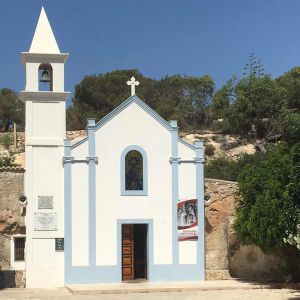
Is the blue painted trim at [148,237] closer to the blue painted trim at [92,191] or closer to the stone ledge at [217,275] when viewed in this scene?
the blue painted trim at [92,191]

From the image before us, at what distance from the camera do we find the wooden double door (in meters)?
23.8

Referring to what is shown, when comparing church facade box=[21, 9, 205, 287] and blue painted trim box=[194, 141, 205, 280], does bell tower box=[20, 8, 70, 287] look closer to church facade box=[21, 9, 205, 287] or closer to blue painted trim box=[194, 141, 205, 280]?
church facade box=[21, 9, 205, 287]

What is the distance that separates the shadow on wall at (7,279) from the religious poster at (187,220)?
5.87m

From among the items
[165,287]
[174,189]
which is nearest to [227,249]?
[174,189]

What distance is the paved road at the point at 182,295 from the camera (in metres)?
18.8

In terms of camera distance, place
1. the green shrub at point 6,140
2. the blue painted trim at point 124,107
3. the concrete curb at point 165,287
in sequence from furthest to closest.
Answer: the green shrub at point 6,140 → the blue painted trim at point 124,107 → the concrete curb at point 165,287

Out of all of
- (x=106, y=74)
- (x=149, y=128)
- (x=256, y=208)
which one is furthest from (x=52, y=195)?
(x=106, y=74)

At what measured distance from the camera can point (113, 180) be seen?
76.2ft

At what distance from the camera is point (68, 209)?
22688mm

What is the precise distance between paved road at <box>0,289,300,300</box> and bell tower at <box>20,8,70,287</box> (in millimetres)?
1843

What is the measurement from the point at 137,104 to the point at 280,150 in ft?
17.6

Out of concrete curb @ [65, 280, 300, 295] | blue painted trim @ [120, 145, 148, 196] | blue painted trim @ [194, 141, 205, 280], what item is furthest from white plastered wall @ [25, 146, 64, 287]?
blue painted trim @ [194, 141, 205, 280]

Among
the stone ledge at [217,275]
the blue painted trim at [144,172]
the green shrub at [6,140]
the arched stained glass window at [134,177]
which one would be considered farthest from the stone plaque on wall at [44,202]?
the green shrub at [6,140]

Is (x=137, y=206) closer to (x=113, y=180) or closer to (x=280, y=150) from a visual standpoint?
(x=113, y=180)
